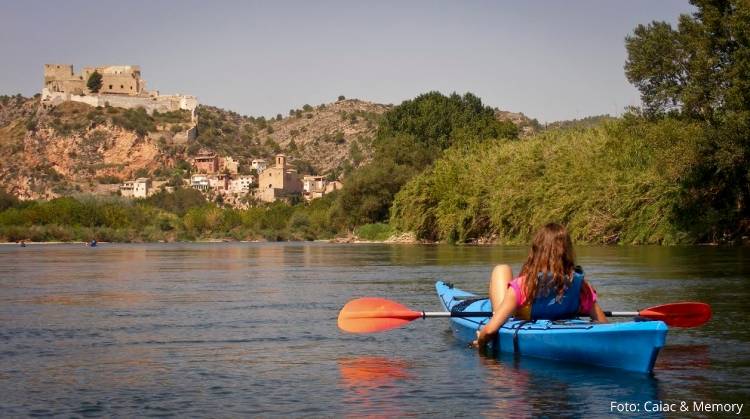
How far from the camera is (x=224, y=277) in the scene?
87.0 ft

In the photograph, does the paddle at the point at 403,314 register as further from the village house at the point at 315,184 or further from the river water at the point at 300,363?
the village house at the point at 315,184

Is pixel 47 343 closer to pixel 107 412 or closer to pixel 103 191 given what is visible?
pixel 107 412

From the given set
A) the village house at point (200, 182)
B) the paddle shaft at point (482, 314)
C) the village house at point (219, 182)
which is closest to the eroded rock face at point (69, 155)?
the village house at point (200, 182)

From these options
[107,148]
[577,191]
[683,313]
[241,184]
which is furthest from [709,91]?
[107,148]

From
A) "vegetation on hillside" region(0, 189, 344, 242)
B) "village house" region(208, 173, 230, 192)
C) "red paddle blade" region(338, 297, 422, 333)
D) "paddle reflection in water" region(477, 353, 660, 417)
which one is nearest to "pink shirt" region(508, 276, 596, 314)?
"paddle reflection in water" region(477, 353, 660, 417)

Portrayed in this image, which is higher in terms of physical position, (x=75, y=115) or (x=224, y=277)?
(x=75, y=115)

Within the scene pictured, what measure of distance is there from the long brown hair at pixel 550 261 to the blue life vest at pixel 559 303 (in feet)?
0.19

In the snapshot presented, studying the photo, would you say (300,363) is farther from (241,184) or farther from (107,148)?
(107,148)

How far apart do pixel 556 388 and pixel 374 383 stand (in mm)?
1605

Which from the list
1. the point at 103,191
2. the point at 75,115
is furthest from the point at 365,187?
the point at 75,115

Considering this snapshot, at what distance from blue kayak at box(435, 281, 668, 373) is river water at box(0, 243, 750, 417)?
0.50 ft

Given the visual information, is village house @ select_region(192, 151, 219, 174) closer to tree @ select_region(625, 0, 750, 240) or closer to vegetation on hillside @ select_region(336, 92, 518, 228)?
vegetation on hillside @ select_region(336, 92, 518, 228)

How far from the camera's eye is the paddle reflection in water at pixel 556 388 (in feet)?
27.8

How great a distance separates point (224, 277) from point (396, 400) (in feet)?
59.2
